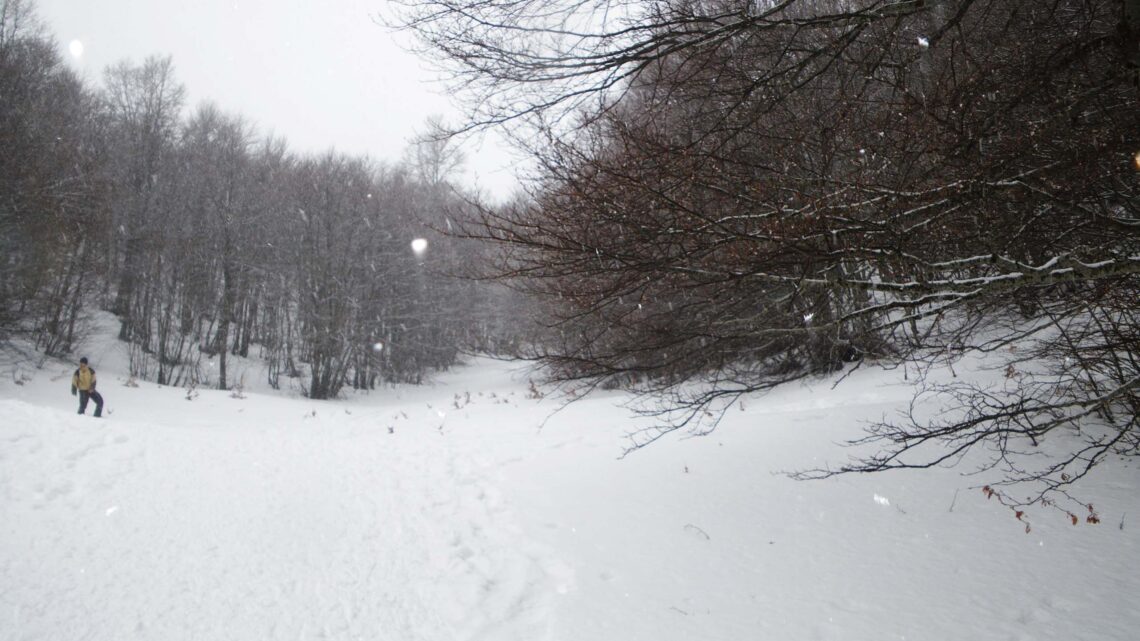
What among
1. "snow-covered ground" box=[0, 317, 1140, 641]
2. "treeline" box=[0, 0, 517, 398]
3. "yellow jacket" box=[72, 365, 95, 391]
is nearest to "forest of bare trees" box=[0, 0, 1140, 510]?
"snow-covered ground" box=[0, 317, 1140, 641]

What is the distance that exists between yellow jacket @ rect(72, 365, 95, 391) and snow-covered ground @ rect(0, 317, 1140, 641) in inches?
130

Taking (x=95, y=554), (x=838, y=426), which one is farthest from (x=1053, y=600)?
(x=95, y=554)

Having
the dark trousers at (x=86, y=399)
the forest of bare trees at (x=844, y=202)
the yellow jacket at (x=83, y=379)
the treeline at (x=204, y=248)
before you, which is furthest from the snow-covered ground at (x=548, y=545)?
the treeline at (x=204, y=248)

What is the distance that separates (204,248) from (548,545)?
76.3 feet

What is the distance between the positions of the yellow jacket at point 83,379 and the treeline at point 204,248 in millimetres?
6924

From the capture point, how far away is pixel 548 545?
5.26 meters

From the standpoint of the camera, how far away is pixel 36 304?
56.0 ft

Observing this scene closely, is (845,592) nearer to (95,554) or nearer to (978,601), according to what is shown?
(978,601)

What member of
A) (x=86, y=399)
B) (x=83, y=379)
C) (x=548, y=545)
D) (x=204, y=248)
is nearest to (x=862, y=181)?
(x=548, y=545)

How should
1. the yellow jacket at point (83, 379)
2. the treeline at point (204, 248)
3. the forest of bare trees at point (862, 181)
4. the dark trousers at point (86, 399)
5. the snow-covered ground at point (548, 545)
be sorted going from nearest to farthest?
the forest of bare trees at point (862, 181)
the snow-covered ground at point (548, 545)
the yellow jacket at point (83, 379)
the dark trousers at point (86, 399)
the treeline at point (204, 248)

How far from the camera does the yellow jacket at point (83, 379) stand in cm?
1186

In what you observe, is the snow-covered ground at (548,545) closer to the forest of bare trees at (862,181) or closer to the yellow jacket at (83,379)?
the forest of bare trees at (862,181)

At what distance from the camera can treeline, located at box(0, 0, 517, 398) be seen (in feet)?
58.7

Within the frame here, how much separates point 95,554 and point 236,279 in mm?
20606
